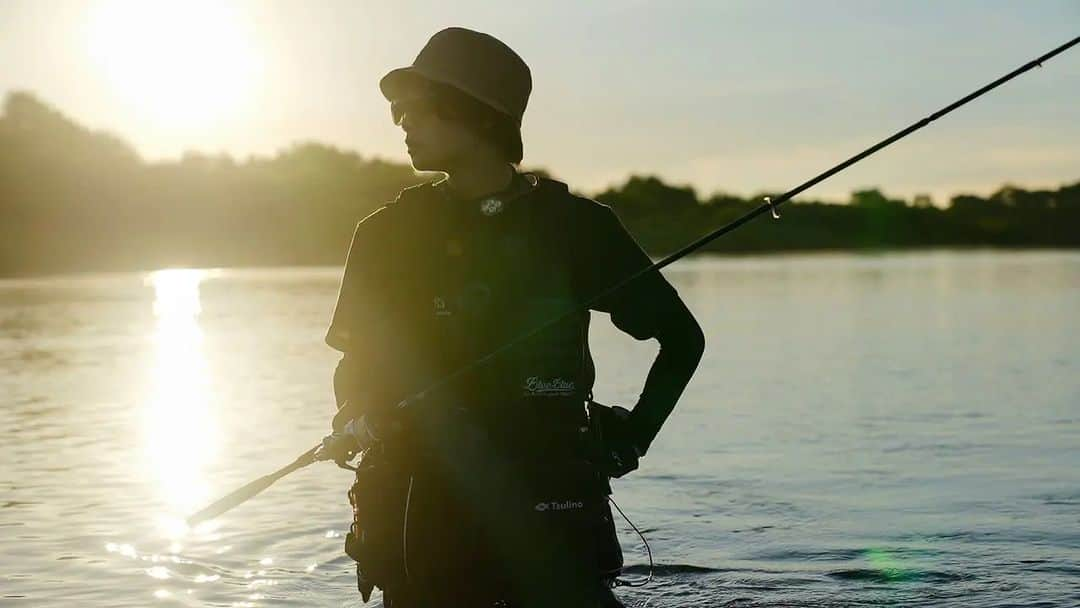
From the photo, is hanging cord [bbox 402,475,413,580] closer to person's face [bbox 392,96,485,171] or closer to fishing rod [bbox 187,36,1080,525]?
fishing rod [bbox 187,36,1080,525]

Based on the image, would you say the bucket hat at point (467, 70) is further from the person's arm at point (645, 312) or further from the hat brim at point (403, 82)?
the person's arm at point (645, 312)

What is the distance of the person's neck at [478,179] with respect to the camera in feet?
17.1

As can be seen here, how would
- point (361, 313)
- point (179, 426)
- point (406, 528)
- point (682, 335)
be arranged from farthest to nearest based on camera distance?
point (179, 426) < point (682, 335) < point (361, 313) < point (406, 528)

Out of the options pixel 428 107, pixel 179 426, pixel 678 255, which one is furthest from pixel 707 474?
pixel 428 107

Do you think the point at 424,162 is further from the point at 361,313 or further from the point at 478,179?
the point at 361,313

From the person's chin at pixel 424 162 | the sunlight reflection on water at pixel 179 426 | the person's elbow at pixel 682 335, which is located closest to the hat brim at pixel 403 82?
the person's chin at pixel 424 162

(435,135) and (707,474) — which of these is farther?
(707,474)

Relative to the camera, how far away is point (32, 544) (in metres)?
11.1

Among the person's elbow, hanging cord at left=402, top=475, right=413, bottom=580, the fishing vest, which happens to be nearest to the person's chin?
the fishing vest

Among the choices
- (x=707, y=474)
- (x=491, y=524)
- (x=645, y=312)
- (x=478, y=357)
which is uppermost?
(x=645, y=312)

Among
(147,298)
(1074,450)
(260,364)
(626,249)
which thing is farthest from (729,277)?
(626,249)

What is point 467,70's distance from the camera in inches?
201

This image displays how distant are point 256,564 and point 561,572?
606 centimetres

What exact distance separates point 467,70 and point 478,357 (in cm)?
95
